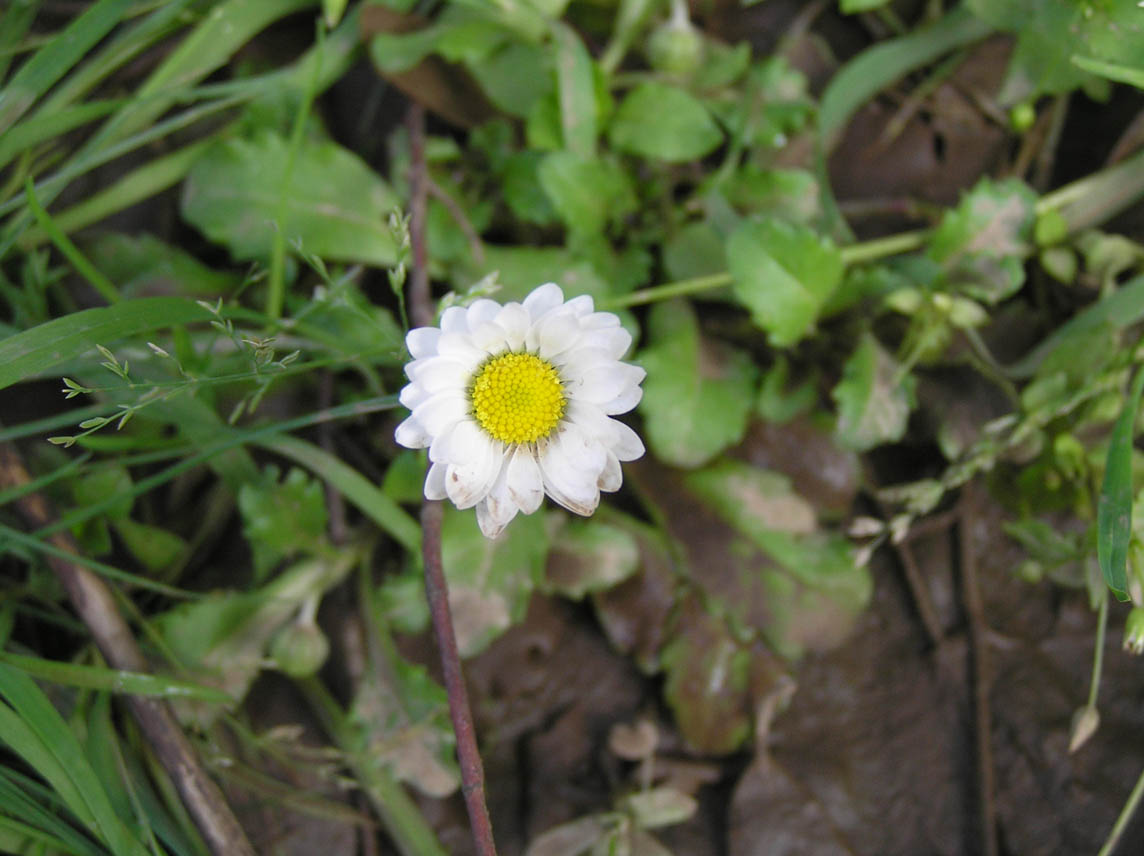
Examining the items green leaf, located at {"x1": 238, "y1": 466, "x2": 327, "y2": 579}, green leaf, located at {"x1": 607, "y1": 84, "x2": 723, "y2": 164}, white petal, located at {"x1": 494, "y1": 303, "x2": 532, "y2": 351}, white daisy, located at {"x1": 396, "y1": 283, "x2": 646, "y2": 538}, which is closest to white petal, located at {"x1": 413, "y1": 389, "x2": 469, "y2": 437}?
white daisy, located at {"x1": 396, "y1": 283, "x2": 646, "y2": 538}

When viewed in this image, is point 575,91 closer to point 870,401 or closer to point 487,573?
point 870,401

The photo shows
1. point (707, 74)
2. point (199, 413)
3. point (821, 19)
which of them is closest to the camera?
point (199, 413)

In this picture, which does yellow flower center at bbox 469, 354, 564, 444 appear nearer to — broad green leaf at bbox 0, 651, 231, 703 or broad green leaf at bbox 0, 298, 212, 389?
broad green leaf at bbox 0, 298, 212, 389

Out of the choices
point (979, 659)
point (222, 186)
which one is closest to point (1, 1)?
point (222, 186)

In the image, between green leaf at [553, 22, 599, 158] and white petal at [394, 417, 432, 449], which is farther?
green leaf at [553, 22, 599, 158]

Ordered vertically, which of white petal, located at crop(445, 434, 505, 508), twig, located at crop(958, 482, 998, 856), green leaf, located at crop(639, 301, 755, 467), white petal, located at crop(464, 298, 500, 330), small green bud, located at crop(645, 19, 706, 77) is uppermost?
small green bud, located at crop(645, 19, 706, 77)

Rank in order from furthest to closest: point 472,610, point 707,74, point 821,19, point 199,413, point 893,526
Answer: point 821,19, point 707,74, point 472,610, point 199,413, point 893,526

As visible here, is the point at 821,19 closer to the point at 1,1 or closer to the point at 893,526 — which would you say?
the point at 893,526

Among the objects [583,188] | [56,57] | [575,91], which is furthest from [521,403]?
[56,57]
